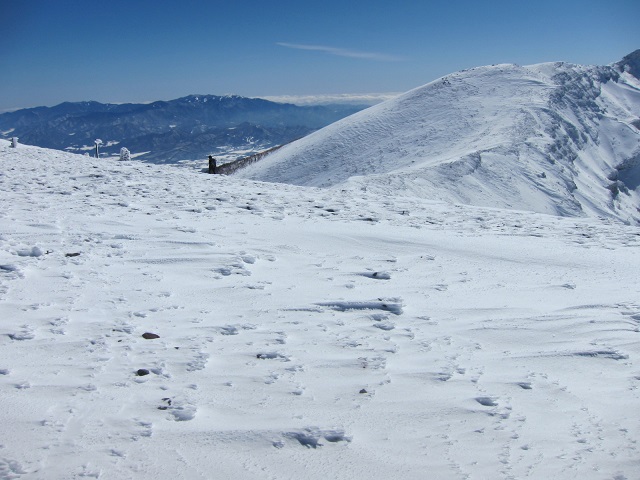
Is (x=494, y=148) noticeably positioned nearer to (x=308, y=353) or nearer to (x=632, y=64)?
(x=308, y=353)

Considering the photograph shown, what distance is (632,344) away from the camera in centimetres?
525

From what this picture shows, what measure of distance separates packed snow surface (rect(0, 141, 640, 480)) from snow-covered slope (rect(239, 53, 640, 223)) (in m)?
14.0

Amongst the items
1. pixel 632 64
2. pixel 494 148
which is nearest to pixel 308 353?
pixel 494 148

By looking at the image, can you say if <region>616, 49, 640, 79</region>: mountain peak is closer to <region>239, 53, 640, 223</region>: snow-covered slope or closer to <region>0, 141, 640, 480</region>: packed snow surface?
<region>239, 53, 640, 223</region>: snow-covered slope

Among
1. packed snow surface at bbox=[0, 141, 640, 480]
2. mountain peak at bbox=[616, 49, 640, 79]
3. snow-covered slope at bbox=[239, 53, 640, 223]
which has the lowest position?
packed snow surface at bbox=[0, 141, 640, 480]

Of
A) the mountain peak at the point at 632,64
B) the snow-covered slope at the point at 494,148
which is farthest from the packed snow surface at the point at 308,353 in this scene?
the mountain peak at the point at 632,64

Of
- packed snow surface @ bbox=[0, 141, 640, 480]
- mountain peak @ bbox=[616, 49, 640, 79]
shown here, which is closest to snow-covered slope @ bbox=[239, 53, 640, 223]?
packed snow surface @ bbox=[0, 141, 640, 480]

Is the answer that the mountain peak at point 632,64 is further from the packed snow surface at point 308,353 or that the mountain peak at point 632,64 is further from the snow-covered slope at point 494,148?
the packed snow surface at point 308,353

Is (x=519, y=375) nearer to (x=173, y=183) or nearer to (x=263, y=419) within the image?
(x=263, y=419)

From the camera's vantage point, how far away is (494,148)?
1382 inches

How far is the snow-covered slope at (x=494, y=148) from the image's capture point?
2970 centimetres

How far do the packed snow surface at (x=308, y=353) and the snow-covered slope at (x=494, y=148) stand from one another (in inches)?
553

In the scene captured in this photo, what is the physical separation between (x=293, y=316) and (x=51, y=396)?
267 centimetres

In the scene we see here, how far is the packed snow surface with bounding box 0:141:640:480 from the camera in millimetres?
3455
